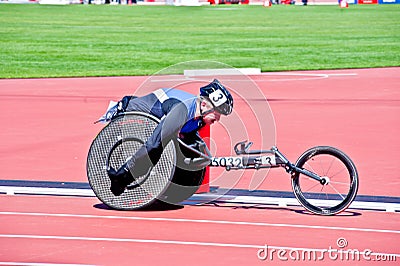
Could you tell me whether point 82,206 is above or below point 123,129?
below

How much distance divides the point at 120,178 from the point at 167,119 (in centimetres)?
75

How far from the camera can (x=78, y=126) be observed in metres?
15.9

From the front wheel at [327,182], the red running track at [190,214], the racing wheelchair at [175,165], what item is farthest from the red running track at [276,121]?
the racing wheelchair at [175,165]

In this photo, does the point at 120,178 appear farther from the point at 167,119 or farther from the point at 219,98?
the point at 219,98

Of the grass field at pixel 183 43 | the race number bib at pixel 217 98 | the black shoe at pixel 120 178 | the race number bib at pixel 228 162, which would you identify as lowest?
the grass field at pixel 183 43

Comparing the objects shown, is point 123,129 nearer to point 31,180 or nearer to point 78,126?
point 31,180

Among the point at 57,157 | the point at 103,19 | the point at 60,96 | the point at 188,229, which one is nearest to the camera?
the point at 188,229

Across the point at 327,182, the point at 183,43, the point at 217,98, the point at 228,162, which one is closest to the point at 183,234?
the point at 228,162

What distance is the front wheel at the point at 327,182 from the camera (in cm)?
941

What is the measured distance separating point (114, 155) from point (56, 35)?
110 ft

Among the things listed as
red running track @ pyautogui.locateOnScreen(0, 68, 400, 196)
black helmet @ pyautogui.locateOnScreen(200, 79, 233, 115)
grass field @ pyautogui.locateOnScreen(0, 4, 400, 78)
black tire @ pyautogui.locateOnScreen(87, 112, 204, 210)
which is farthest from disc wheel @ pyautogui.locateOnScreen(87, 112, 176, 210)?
grass field @ pyautogui.locateOnScreen(0, 4, 400, 78)

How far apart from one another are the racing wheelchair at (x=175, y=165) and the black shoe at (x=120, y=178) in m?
0.06

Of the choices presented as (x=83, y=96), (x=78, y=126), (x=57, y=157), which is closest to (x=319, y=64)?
(x=83, y=96)

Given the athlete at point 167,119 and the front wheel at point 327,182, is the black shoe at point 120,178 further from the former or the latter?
the front wheel at point 327,182
